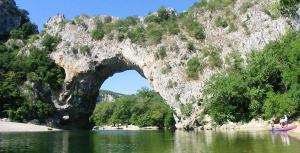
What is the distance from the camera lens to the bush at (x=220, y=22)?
206ft

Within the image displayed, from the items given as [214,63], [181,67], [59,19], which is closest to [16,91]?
[59,19]

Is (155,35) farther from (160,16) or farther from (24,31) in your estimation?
(24,31)

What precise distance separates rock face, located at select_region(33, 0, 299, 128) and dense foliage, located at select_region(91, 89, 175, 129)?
2596 cm

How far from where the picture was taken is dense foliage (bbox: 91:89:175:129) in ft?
321

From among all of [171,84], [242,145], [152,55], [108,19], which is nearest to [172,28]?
[152,55]

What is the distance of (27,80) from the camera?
230ft

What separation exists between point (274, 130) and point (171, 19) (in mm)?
37108

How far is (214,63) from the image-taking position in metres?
57.8

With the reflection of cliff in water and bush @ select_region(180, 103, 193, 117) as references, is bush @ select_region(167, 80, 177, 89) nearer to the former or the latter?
bush @ select_region(180, 103, 193, 117)

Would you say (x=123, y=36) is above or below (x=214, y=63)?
above

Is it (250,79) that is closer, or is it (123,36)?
(250,79)

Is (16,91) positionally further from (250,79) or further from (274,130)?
(274,130)

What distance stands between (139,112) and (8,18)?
156ft

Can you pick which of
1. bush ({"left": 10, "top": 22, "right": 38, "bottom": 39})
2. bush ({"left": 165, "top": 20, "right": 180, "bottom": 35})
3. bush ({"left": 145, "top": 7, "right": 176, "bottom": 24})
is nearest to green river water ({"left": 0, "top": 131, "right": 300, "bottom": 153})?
bush ({"left": 165, "top": 20, "right": 180, "bottom": 35})
